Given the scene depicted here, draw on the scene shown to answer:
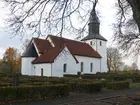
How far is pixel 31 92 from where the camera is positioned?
58.9 feet

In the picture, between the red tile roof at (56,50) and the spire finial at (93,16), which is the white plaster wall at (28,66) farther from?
the spire finial at (93,16)

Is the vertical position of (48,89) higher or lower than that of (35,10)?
lower

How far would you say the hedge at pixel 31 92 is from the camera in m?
16.4

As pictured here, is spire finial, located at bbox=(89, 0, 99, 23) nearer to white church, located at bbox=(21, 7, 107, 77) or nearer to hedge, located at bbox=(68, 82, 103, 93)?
hedge, located at bbox=(68, 82, 103, 93)

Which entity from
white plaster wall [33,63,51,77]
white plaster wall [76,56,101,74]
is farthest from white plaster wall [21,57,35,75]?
white plaster wall [76,56,101,74]

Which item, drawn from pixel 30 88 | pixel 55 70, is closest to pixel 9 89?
pixel 30 88

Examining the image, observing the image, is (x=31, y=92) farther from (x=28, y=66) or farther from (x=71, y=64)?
(x=71, y=64)

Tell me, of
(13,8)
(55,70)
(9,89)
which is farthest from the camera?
(55,70)

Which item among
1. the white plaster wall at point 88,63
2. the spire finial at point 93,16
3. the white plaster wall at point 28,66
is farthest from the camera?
the white plaster wall at point 88,63

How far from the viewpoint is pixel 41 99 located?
1817cm

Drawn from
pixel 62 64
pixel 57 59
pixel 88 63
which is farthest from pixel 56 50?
pixel 88 63

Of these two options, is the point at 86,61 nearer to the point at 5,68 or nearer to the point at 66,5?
the point at 5,68

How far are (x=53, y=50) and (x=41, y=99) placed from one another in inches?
1384

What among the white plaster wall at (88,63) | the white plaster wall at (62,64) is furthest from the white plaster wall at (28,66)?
the white plaster wall at (88,63)
